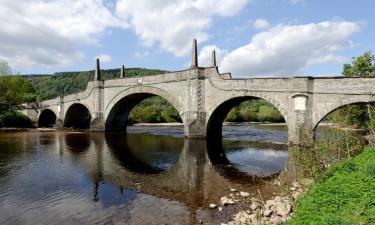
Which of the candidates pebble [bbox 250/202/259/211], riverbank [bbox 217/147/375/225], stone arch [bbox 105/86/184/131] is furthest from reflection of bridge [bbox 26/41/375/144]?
pebble [bbox 250/202/259/211]

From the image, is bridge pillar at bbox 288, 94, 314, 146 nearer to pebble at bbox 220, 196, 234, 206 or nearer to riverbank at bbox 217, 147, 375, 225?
riverbank at bbox 217, 147, 375, 225

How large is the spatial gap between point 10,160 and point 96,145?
33.6 feet

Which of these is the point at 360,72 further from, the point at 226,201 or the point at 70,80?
the point at 70,80

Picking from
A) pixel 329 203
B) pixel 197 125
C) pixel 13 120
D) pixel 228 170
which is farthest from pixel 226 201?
pixel 13 120

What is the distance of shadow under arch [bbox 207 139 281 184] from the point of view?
17.8 meters

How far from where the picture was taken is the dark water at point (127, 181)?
12.0 metres

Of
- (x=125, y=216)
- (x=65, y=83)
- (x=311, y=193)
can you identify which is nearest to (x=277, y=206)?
(x=311, y=193)

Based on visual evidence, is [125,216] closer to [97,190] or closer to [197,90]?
[97,190]

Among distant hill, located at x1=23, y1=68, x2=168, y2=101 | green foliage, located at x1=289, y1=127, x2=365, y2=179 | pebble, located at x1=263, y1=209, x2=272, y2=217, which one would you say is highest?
distant hill, located at x1=23, y1=68, x2=168, y2=101

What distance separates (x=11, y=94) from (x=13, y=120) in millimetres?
9293

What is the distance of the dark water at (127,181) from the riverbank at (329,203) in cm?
133

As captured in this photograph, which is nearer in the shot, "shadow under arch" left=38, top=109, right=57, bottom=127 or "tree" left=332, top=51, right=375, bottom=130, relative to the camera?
"tree" left=332, top=51, right=375, bottom=130

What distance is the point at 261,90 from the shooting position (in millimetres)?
28859

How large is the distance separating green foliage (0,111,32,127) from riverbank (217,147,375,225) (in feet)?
170
